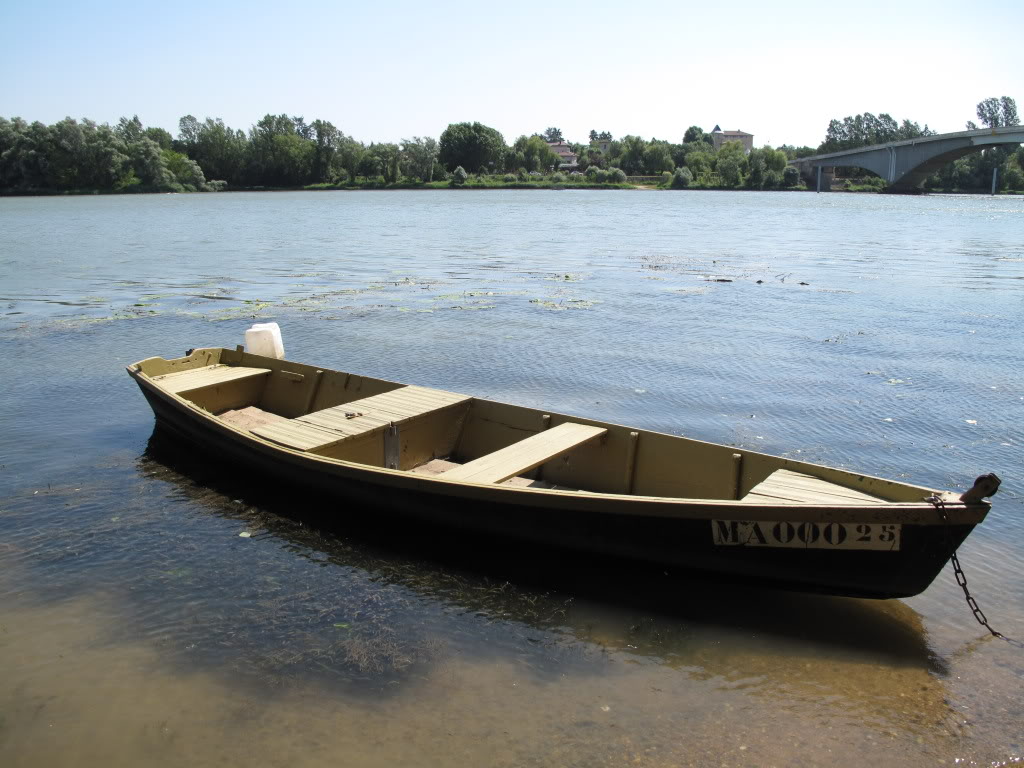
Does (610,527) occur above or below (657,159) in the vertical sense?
below

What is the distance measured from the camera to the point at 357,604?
7578 millimetres

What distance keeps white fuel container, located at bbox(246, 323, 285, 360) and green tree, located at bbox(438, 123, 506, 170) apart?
427 ft

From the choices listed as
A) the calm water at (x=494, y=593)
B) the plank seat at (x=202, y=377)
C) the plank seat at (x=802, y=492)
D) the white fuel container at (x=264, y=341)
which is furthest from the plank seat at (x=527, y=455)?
the white fuel container at (x=264, y=341)

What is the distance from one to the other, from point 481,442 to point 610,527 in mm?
3208

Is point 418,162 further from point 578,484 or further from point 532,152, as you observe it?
point 578,484

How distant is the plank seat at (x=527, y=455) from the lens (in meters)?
8.07

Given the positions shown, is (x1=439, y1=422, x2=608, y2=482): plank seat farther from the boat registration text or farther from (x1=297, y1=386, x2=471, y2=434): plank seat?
A: the boat registration text

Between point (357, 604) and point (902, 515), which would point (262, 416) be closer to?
point (357, 604)

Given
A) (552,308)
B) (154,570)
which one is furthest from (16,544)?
(552,308)

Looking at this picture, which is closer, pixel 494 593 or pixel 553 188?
pixel 494 593

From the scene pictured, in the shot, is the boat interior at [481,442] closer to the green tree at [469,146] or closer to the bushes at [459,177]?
the bushes at [459,177]

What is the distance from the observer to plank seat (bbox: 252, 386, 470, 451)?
9.30 m

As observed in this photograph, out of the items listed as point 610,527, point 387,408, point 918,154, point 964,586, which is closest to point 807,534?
point 964,586

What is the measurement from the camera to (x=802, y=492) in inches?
274
